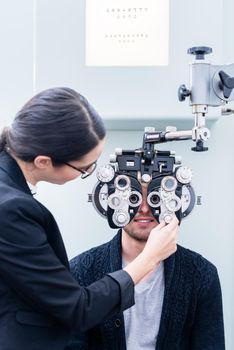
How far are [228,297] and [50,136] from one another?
99 centimetres

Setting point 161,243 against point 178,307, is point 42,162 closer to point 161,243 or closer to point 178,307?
point 161,243

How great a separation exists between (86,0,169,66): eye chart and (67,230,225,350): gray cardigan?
55 centimetres

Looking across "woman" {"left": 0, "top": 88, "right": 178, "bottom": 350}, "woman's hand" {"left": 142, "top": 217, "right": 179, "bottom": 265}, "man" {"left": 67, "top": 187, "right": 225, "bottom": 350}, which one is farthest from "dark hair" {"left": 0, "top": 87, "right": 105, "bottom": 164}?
"man" {"left": 67, "top": 187, "right": 225, "bottom": 350}

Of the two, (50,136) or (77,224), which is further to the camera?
(77,224)

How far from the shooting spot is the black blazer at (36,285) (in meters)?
0.98

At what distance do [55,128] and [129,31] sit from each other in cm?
59

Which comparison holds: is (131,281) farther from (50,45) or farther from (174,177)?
(50,45)

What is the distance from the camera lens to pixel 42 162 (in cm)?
106

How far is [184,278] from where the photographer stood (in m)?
1.48

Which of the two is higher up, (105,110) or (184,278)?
(105,110)

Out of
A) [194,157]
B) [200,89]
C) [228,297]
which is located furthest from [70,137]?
[228,297]

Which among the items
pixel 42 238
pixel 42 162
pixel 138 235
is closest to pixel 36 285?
pixel 42 238

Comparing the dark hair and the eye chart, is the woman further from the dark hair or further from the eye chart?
the eye chart

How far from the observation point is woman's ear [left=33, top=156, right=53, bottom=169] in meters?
1.04
